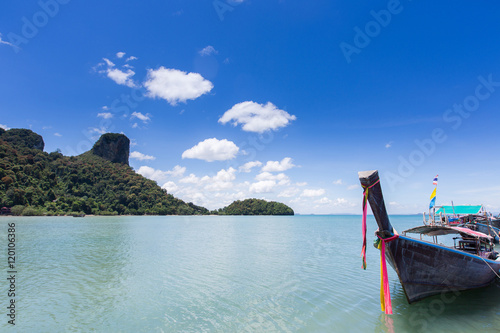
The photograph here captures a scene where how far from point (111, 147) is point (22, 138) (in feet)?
132

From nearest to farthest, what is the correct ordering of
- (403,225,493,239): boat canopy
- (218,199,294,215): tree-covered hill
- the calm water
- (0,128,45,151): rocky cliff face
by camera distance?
the calm water < (403,225,493,239): boat canopy < (0,128,45,151): rocky cliff face < (218,199,294,215): tree-covered hill

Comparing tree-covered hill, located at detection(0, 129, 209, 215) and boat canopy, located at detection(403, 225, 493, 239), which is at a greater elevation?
tree-covered hill, located at detection(0, 129, 209, 215)

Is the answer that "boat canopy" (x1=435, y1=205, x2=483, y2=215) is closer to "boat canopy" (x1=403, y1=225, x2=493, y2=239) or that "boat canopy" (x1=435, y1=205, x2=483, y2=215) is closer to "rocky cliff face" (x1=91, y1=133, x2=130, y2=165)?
"boat canopy" (x1=403, y1=225, x2=493, y2=239)

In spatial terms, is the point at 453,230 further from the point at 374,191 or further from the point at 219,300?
the point at 219,300

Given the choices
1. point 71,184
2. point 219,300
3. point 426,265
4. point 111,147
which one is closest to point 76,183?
point 71,184

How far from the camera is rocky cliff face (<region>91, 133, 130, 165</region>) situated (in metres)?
141

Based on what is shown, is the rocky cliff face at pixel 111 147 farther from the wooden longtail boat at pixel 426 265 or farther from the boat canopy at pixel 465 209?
the wooden longtail boat at pixel 426 265

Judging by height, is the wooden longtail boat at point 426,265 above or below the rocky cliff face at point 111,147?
below

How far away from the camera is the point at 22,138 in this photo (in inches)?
4235

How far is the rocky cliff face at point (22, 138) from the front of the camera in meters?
103

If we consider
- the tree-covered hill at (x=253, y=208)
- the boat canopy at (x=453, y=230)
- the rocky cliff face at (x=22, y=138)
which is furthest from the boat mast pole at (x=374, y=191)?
the tree-covered hill at (x=253, y=208)

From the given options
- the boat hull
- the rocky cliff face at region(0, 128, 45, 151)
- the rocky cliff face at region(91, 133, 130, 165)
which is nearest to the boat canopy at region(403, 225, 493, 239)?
the boat hull

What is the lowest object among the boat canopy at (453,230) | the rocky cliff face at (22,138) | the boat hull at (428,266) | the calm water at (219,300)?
the calm water at (219,300)

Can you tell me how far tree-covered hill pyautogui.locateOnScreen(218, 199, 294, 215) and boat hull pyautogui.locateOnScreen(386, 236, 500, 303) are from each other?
571ft
